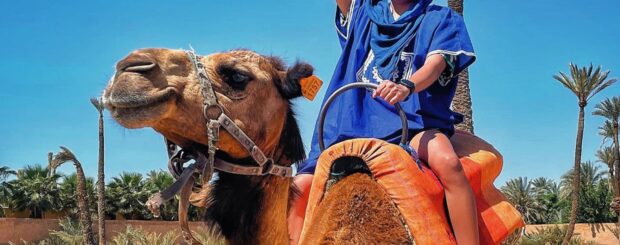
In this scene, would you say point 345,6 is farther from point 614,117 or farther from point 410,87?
point 614,117

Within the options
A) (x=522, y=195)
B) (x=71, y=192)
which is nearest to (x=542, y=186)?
(x=522, y=195)

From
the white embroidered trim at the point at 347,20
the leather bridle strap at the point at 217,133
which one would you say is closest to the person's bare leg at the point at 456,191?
the leather bridle strap at the point at 217,133

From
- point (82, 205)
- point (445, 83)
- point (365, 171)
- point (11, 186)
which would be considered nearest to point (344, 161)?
point (365, 171)

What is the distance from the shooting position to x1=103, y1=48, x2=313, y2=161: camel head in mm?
3250

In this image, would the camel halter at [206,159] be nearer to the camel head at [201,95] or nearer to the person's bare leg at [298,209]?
the camel head at [201,95]

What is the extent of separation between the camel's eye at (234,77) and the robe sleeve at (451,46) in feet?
3.06

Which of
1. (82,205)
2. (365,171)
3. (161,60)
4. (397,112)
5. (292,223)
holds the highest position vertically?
(161,60)

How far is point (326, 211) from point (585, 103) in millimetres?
36826

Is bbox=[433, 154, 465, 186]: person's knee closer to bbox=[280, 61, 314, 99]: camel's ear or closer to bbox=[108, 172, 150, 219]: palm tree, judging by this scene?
bbox=[280, 61, 314, 99]: camel's ear

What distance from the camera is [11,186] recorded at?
4478 cm

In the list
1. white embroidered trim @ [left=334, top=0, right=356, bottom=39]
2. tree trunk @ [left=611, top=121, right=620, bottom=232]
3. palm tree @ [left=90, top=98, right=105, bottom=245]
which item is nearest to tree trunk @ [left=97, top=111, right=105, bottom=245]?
palm tree @ [left=90, top=98, right=105, bottom=245]

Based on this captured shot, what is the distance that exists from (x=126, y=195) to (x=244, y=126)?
45.9 metres

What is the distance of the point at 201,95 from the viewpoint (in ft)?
11.4

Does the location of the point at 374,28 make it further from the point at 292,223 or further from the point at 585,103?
the point at 585,103
